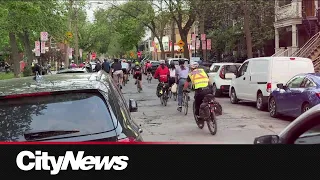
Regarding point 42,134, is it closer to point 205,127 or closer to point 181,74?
point 205,127

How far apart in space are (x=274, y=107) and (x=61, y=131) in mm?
10834

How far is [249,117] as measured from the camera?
544 inches

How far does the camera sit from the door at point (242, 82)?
1725 cm

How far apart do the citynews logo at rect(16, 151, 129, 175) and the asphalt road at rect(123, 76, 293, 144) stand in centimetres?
632

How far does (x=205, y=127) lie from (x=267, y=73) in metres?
4.43

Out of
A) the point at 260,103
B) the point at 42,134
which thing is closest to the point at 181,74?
the point at 260,103

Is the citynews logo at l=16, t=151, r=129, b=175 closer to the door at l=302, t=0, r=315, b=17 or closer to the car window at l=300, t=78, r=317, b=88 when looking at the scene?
the car window at l=300, t=78, r=317, b=88

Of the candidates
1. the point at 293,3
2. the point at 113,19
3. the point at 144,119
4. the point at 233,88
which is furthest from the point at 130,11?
the point at 144,119

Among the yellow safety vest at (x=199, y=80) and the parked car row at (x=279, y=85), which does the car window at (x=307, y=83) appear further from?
the yellow safety vest at (x=199, y=80)

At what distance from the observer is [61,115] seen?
375 centimetres

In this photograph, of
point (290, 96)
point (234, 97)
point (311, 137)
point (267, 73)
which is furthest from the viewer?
point (234, 97)

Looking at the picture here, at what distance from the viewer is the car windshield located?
361cm

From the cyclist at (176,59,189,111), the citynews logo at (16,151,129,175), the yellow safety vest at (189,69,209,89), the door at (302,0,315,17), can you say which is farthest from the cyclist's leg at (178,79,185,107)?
the door at (302,0,315,17)

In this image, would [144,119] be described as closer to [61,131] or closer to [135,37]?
[61,131]
